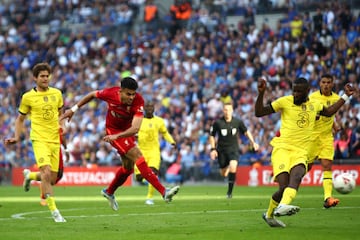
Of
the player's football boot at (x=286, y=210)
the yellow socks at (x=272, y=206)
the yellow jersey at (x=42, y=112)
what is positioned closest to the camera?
the player's football boot at (x=286, y=210)

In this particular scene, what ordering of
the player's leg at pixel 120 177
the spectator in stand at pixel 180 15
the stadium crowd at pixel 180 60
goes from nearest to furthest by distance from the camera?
1. the player's leg at pixel 120 177
2. the stadium crowd at pixel 180 60
3. the spectator in stand at pixel 180 15

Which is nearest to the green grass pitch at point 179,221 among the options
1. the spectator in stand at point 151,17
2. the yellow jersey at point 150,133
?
the yellow jersey at point 150,133

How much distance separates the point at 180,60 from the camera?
1668 inches

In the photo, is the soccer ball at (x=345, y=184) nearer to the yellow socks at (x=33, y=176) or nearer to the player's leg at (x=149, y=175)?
the player's leg at (x=149, y=175)

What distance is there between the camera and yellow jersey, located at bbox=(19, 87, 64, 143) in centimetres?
1725

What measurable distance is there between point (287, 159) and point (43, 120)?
4.99 m

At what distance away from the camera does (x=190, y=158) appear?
125ft

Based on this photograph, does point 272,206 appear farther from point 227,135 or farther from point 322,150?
point 227,135

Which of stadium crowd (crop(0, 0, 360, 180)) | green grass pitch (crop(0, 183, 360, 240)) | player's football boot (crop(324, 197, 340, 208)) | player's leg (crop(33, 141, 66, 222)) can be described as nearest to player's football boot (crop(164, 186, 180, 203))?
green grass pitch (crop(0, 183, 360, 240))

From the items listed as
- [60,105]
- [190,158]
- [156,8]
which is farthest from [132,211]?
[156,8]

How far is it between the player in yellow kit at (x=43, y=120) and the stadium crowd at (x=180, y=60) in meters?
16.5

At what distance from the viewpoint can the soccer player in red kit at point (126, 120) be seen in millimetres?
16828

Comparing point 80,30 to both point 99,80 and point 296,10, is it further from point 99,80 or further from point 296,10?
point 296,10

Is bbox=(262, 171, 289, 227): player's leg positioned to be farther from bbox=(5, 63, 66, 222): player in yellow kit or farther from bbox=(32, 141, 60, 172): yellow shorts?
bbox=(32, 141, 60, 172): yellow shorts
